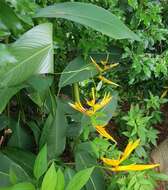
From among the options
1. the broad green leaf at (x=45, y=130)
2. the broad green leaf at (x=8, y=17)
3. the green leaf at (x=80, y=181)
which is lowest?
the broad green leaf at (x=45, y=130)

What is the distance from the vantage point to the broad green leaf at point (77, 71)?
5.69ft

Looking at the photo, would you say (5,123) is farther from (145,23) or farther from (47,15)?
(145,23)

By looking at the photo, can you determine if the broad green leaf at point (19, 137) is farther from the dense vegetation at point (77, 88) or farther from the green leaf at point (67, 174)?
the green leaf at point (67, 174)

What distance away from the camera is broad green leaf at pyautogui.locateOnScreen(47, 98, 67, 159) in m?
1.72

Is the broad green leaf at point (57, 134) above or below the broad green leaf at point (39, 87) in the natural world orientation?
below

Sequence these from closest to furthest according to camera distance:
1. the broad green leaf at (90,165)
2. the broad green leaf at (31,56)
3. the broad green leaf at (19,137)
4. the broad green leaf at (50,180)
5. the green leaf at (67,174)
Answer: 1. the broad green leaf at (50,180)
2. the broad green leaf at (31,56)
3. the green leaf at (67,174)
4. the broad green leaf at (90,165)
5. the broad green leaf at (19,137)

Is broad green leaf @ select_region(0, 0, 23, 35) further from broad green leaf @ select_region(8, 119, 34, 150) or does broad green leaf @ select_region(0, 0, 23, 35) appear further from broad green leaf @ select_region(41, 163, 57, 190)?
broad green leaf @ select_region(8, 119, 34, 150)

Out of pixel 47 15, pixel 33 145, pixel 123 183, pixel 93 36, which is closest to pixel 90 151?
pixel 123 183

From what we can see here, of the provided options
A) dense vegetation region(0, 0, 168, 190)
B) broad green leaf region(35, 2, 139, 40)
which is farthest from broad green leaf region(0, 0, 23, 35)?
broad green leaf region(35, 2, 139, 40)

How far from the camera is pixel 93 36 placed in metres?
1.75

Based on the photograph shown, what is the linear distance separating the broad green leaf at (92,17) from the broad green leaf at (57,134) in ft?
1.33

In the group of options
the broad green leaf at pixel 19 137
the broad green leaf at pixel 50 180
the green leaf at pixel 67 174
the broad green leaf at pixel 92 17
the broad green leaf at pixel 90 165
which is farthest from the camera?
the broad green leaf at pixel 19 137

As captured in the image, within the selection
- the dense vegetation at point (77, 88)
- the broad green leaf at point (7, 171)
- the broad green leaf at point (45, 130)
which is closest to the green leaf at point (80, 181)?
the dense vegetation at point (77, 88)

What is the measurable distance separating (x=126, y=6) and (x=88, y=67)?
31 centimetres
